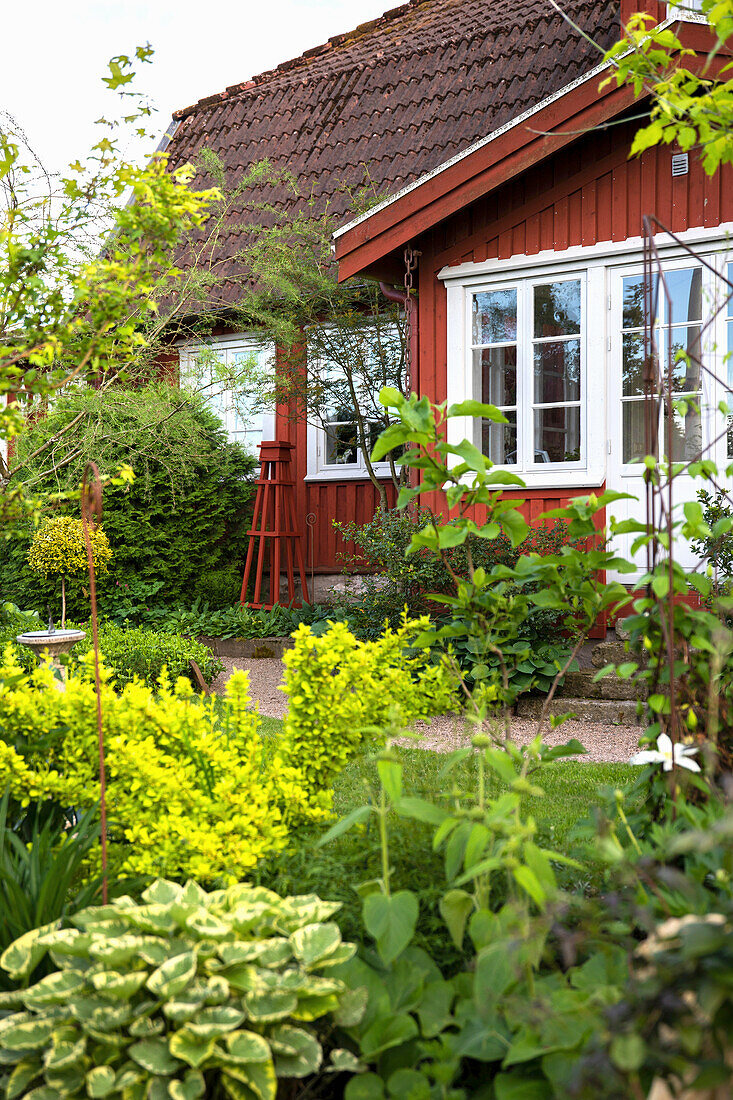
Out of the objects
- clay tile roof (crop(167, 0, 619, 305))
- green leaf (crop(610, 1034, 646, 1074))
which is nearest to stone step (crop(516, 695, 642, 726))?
green leaf (crop(610, 1034, 646, 1074))

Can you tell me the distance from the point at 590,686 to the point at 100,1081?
5.16 metres

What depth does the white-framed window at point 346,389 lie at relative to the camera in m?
8.70

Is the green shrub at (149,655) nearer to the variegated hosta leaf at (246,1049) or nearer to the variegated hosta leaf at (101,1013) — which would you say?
the variegated hosta leaf at (101,1013)

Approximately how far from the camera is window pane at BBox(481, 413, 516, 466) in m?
7.27

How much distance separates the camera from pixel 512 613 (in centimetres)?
256

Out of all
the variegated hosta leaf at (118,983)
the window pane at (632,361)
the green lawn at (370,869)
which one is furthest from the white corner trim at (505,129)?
the variegated hosta leaf at (118,983)

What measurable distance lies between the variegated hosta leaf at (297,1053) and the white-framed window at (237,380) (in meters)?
7.51

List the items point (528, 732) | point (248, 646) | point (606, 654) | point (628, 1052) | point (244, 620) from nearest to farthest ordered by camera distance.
A: point (628, 1052) → point (528, 732) → point (606, 654) → point (248, 646) → point (244, 620)

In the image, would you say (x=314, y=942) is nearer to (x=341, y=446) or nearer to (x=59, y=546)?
(x=59, y=546)

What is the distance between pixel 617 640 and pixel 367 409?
375cm

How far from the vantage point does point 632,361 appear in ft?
22.5

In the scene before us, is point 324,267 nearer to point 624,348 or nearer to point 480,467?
point 624,348

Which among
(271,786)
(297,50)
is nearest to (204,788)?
(271,786)

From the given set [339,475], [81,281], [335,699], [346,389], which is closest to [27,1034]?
[335,699]
